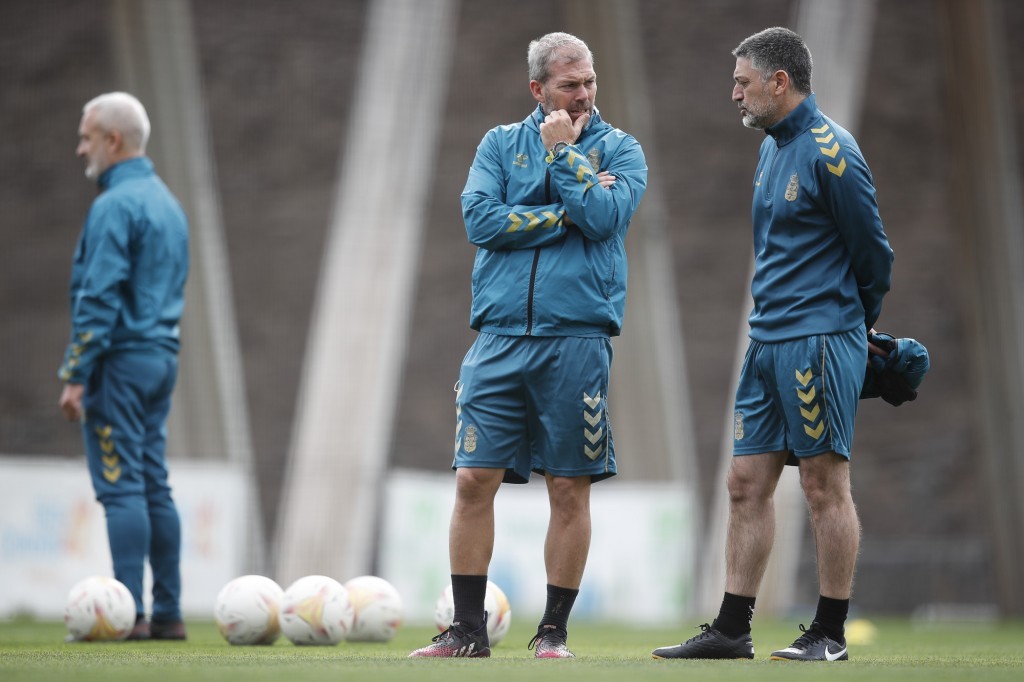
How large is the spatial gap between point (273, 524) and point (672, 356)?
5.47 metres

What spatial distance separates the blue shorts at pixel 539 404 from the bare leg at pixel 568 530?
0.05m

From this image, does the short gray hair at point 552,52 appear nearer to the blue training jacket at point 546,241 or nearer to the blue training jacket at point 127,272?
the blue training jacket at point 546,241

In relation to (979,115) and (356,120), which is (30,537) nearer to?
(356,120)

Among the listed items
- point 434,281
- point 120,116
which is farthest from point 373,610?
point 434,281

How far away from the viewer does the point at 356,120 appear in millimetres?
9258

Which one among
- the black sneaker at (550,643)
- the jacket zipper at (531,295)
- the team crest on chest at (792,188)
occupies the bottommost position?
the black sneaker at (550,643)

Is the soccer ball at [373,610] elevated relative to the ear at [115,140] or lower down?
lower down

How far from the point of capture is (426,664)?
149 inches

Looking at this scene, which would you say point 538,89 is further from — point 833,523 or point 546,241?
point 833,523

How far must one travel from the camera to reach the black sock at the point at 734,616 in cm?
425

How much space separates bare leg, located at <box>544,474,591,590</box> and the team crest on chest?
3.30 feet

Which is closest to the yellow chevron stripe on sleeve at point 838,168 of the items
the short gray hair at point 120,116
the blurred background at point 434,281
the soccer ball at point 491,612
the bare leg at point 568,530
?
the bare leg at point 568,530

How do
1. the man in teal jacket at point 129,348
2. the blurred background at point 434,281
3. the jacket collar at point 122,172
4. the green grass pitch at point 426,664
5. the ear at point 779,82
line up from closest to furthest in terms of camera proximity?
the green grass pitch at point 426,664 → the ear at point 779,82 → the man in teal jacket at point 129,348 → the jacket collar at point 122,172 → the blurred background at point 434,281

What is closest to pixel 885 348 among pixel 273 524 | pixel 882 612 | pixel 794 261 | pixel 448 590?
pixel 794 261
